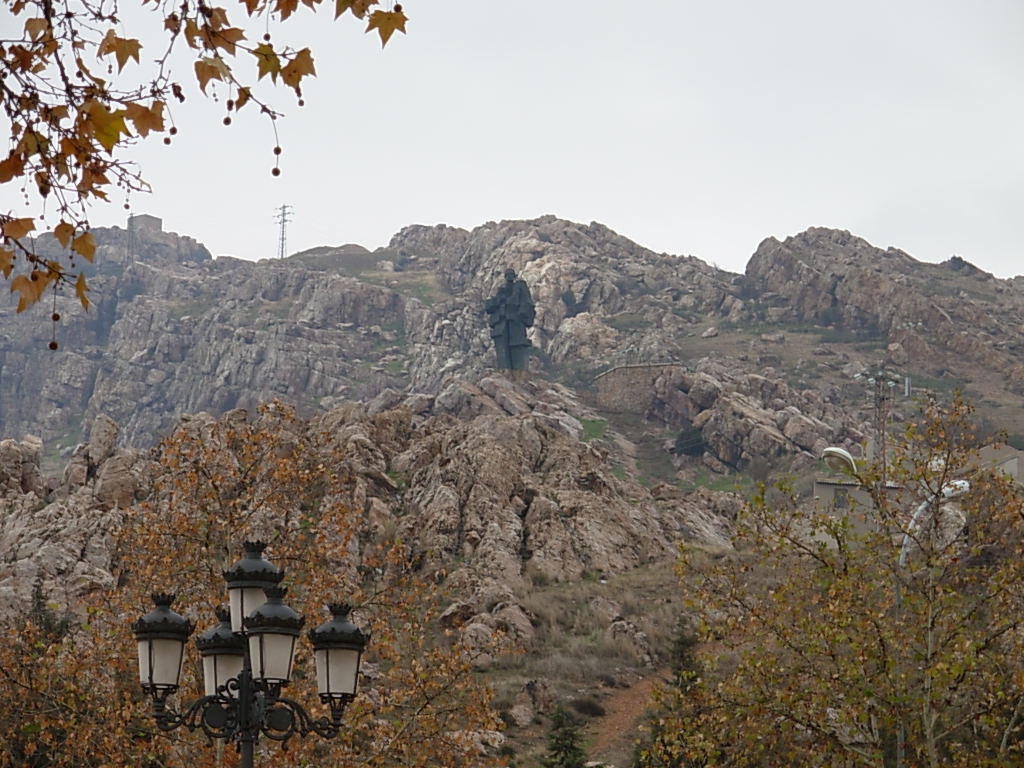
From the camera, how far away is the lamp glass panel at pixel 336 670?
8.54m

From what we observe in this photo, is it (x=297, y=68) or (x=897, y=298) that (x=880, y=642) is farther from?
(x=897, y=298)

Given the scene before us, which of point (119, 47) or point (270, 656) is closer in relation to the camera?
point (119, 47)

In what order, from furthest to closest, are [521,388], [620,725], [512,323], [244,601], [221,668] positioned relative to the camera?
1. [512,323]
2. [521,388]
3. [620,725]
4. [244,601]
5. [221,668]

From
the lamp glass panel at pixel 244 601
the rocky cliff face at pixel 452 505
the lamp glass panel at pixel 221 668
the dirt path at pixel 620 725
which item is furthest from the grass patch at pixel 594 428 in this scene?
the lamp glass panel at pixel 221 668

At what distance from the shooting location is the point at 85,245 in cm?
454

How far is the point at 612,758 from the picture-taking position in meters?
24.6

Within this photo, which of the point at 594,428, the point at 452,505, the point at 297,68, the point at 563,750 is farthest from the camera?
the point at 594,428

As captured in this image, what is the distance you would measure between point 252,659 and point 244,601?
2.21ft

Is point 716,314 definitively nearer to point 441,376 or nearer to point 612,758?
point 441,376

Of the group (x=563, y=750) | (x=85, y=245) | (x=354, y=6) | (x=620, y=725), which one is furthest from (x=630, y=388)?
(x=85, y=245)

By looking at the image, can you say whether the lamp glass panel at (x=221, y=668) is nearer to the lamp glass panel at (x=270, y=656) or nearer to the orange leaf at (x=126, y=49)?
the lamp glass panel at (x=270, y=656)

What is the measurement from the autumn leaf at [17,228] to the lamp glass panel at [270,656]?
454 cm

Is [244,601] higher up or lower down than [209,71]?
lower down

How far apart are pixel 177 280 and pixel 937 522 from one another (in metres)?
129
